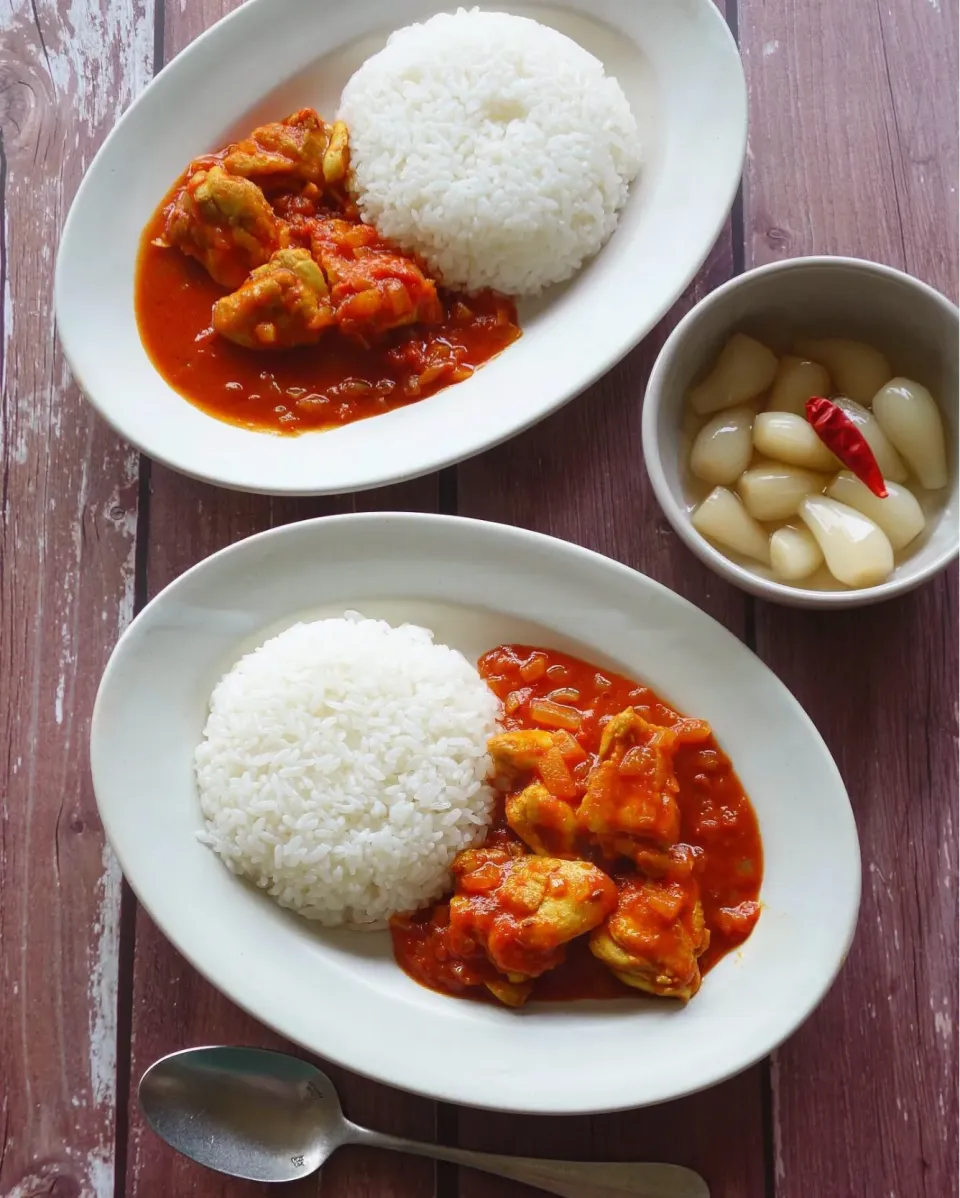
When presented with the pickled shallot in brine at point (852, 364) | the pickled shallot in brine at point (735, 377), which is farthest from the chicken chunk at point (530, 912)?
the pickled shallot in brine at point (852, 364)

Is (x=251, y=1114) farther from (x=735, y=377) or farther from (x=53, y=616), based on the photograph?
(x=735, y=377)

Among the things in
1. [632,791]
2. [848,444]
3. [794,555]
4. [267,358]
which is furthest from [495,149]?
[632,791]

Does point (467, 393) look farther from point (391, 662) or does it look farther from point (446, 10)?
point (446, 10)

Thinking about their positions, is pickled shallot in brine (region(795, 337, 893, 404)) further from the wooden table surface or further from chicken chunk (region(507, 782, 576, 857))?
chicken chunk (region(507, 782, 576, 857))

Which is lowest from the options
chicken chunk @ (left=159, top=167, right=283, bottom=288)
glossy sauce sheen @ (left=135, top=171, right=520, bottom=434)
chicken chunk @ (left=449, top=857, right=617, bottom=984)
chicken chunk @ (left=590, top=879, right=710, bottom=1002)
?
chicken chunk @ (left=590, top=879, right=710, bottom=1002)

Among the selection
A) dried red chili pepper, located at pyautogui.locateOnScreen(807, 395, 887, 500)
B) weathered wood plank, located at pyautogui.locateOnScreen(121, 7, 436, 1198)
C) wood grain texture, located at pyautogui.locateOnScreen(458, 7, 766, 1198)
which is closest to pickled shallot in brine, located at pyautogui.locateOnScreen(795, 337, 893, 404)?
dried red chili pepper, located at pyautogui.locateOnScreen(807, 395, 887, 500)
